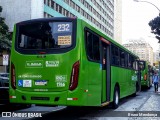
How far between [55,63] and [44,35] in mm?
978

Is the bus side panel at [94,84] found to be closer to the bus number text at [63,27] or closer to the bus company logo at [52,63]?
the bus company logo at [52,63]

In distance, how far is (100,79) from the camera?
35.4 ft

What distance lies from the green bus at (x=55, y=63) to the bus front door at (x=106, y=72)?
1006mm

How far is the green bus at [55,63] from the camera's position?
29.8ft

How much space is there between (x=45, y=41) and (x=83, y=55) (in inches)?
49.6

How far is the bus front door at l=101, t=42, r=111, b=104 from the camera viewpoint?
1141 centimetres

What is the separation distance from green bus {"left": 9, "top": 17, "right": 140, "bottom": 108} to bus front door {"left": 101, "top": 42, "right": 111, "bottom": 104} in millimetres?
1006

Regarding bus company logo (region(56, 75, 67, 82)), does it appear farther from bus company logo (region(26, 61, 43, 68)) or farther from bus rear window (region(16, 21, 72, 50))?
bus rear window (region(16, 21, 72, 50))

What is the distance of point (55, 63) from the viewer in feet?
30.3

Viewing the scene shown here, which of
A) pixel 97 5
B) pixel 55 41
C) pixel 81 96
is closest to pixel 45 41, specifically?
pixel 55 41

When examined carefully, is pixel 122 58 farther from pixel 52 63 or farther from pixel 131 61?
pixel 52 63

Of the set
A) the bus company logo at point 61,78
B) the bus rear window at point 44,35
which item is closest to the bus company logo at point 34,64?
the bus rear window at point 44,35

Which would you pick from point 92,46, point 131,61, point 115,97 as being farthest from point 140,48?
point 92,46

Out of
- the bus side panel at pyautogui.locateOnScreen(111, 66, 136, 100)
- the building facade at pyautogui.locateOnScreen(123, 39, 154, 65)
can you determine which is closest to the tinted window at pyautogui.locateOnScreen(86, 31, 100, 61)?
the bus side panel at pyautogui.locateOnScreen(111, 66, 136, 100)
